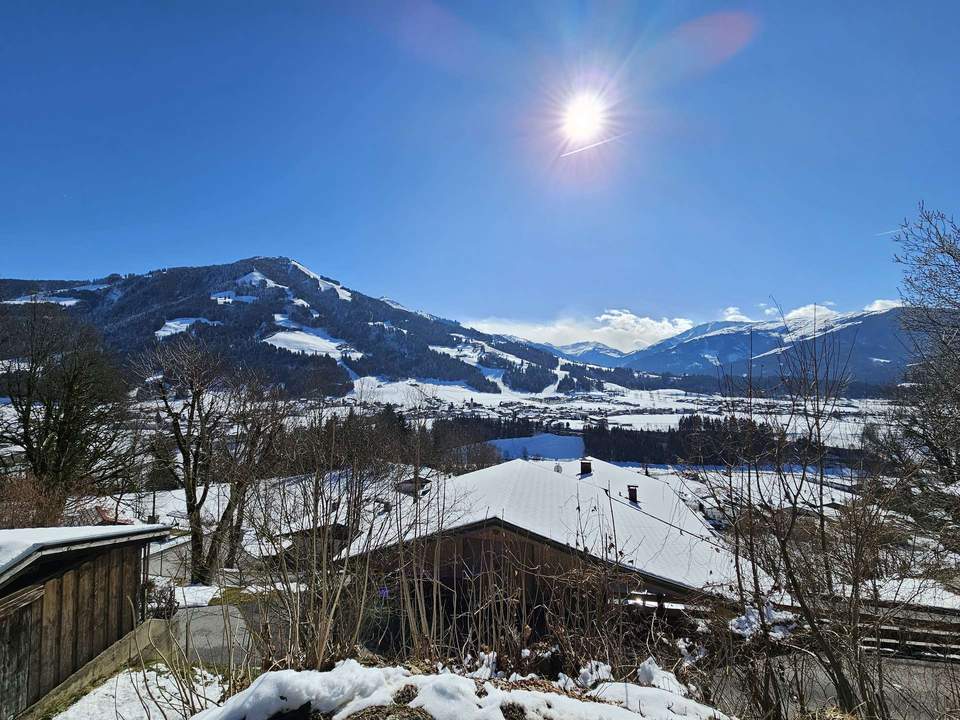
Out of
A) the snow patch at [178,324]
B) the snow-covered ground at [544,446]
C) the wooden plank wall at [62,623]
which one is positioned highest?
the snow patch at [178,324]

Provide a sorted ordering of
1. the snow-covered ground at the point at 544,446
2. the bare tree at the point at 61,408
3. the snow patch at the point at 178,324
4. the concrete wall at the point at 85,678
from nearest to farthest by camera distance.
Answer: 1. the concrete wall at the point at 85,678
2. the bare tree at the point at 61,408
3. the snow-covered ground at the point at 544,446
4. the snow patch at the point at 178,324

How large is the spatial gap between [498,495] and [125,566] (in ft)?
33.7

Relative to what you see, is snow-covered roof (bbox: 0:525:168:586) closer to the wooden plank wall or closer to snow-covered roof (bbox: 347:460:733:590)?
the wooden plank wall

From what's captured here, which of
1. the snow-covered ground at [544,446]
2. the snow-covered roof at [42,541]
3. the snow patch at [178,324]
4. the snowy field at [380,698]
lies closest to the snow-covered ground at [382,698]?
the snowy field at [380,698]

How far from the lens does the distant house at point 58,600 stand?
6.72 meters

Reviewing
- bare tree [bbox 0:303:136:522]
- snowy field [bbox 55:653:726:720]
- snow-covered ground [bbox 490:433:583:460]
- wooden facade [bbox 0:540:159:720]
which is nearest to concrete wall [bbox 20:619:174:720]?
wooden facade [bbox 0:540:159:720]

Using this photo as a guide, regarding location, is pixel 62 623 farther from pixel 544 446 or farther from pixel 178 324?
pixel 178 324

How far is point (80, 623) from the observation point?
8.44m

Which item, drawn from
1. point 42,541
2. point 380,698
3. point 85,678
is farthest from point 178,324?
point 380,698

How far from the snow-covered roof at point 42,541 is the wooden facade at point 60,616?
0.34m

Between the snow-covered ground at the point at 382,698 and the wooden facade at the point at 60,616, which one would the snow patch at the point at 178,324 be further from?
the snow-covered ground at the point at 382,698

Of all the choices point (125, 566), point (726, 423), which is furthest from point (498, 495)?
point (726, 423)

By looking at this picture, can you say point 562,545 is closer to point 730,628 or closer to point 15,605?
point 730,628

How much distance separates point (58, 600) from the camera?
795cm
